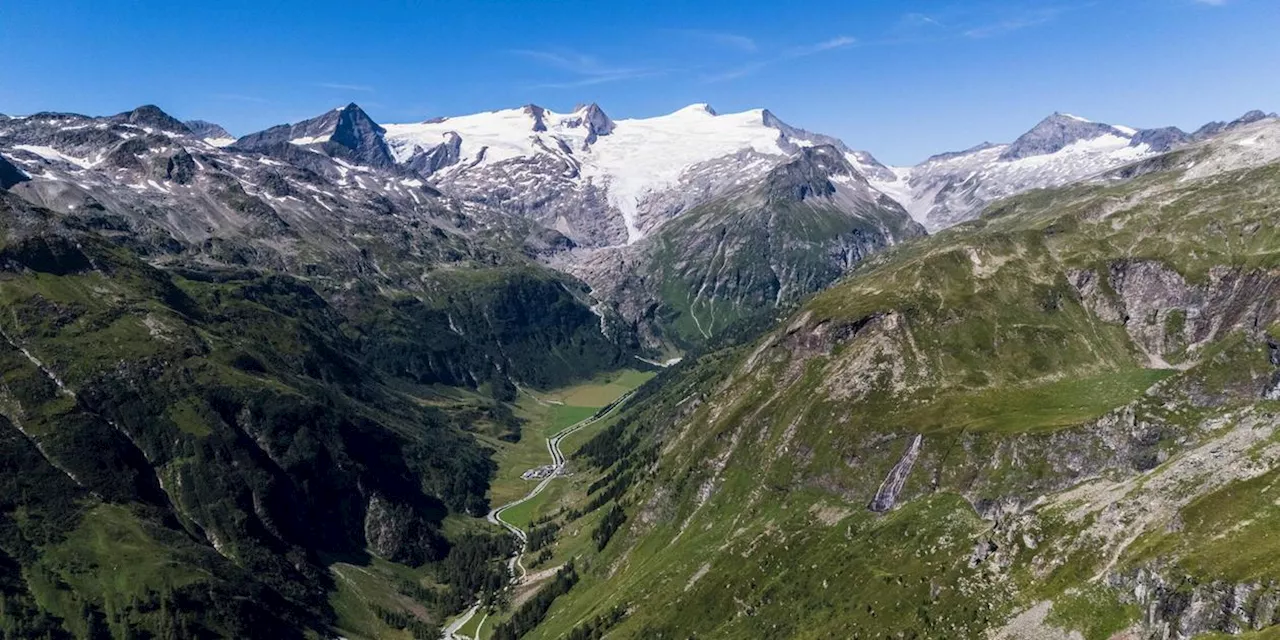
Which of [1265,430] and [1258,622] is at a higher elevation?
[1265,430]

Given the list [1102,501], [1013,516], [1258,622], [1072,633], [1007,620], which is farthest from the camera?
[1013,516]

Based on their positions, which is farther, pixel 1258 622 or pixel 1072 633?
pixel 1072 633

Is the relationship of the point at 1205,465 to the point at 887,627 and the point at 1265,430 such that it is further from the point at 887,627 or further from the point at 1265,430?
the point at 887,627

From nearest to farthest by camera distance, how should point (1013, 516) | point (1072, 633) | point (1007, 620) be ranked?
point (1072, 633) → point (1007, 620) → point (1013, 516)

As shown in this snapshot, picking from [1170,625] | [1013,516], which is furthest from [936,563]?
[1170,625]

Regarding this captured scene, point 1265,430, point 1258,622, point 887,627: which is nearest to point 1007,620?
point 887,627

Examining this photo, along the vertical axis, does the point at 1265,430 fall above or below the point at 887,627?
above

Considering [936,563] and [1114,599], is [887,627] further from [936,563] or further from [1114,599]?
[1114,599]

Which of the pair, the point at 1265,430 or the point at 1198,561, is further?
the point at 1265,430

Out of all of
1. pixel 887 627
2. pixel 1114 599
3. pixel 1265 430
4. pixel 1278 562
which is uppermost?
pixel 1265 430
